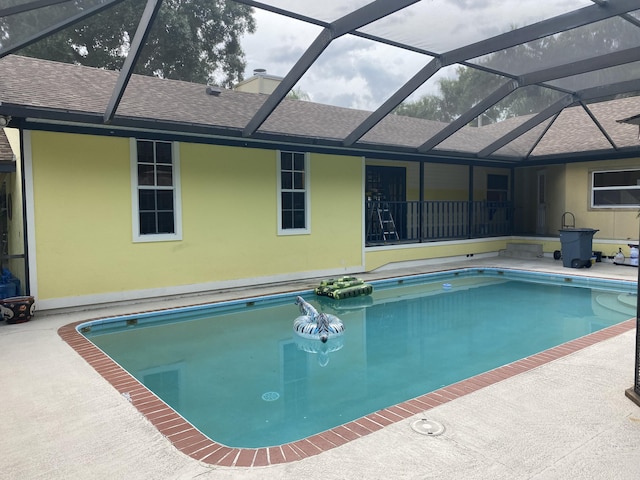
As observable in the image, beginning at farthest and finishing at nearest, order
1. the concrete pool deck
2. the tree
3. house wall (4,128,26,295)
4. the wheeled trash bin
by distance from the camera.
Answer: the tree → the wheeled trash bin → house wall (4,128,26,295) → the concrete pool deck

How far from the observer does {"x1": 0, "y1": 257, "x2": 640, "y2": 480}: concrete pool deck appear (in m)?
2.65

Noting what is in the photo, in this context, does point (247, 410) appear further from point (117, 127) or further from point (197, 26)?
point (197, 26)

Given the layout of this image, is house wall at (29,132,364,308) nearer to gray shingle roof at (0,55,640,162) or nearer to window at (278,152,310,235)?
window at (278,152,310,235)

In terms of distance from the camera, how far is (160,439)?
10.2 ft

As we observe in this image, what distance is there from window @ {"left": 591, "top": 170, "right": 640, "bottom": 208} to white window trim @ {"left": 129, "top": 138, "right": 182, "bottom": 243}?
11.4 meters

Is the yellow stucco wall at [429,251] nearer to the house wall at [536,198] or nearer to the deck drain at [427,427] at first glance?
the house wall at [536,198]

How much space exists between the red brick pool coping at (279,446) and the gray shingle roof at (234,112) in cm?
425

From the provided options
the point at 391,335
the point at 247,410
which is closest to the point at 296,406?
the point at 247,410

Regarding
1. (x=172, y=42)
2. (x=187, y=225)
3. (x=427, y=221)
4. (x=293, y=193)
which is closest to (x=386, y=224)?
(x=427, y=221)

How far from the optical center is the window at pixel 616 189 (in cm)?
1220

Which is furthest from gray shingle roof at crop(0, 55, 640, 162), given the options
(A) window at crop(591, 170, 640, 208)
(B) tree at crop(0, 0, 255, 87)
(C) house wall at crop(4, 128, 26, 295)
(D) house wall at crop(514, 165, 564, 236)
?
(B) tree at crop(0, 0, 255, 87)

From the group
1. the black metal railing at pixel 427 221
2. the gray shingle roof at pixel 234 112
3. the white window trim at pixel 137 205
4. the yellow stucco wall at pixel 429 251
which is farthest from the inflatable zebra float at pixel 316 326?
the black metal railing at pixel 427 221

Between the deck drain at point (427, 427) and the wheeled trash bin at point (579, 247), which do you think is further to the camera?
the wheeled trash bin at point (579, 247)

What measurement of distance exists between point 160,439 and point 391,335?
3987 mm
